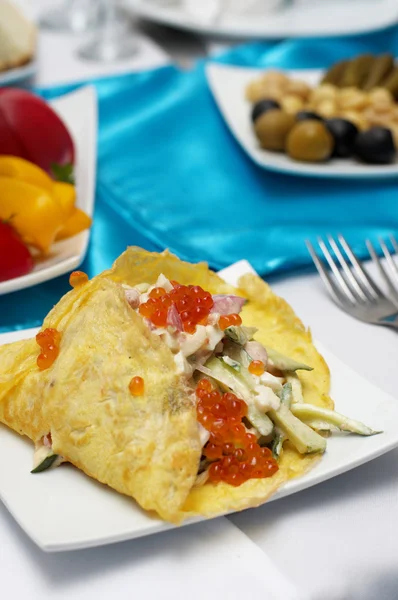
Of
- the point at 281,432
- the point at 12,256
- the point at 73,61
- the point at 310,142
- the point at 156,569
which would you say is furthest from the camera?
the point at 73,61

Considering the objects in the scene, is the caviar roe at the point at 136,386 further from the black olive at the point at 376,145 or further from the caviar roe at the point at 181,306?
the black olive at the point at 376,145

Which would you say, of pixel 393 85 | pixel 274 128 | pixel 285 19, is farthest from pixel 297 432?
pixel 285 19

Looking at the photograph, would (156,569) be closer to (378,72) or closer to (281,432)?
(281,432)

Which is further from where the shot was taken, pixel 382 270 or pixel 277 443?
pixel 382 270

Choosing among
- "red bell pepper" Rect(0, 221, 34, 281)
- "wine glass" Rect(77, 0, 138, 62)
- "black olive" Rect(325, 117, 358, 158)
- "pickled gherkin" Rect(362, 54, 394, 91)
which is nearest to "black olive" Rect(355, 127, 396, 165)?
"black olive" Rect(325, 117, 358, 158)

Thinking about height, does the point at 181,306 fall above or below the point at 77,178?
above

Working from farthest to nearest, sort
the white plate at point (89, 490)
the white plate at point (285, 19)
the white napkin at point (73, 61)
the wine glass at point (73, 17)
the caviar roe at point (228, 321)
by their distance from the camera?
1. the wine glass at point (73, 17)
2. the white plate at point (285, 19)
3. the white napkin at point (73, 61)
4. the caviar roe at point (228, 321)
5. the white plate at point (89, 490)

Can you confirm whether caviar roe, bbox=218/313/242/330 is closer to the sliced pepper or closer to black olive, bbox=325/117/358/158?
the sliced pepper

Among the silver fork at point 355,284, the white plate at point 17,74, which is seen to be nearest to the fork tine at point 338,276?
the silver fork at point 355,284
